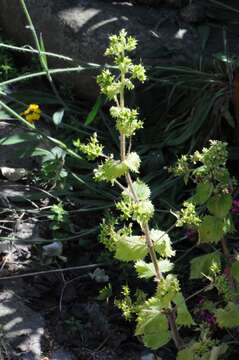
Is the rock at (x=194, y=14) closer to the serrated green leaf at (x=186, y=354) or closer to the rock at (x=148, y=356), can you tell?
the rock at (x=148, y=356)

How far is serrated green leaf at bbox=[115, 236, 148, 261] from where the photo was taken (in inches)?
89.8

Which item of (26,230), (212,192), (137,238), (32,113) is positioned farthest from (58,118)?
(212,192)

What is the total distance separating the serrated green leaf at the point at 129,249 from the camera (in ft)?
7.48

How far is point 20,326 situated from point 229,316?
3.01 ft

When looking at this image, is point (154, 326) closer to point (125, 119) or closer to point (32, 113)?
point (125, 119)

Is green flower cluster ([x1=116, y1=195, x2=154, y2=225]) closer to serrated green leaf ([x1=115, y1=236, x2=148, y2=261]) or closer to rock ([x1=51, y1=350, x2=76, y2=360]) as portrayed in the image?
serrated green leaf ([x1=115, y1=236, x2=148, y2=261])

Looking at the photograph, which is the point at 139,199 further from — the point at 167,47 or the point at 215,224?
the point at 167,47

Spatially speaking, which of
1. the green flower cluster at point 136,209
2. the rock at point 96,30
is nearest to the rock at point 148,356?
the green flower cluster at point 136,209

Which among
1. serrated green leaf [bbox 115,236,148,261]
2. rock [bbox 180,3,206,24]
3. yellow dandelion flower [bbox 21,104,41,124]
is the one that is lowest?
serrated green leaf [bbox 115,236,148,261]

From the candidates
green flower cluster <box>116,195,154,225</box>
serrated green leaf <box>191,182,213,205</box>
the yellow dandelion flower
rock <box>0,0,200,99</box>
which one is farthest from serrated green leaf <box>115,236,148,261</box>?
rock <box>0,0,200,99</box>

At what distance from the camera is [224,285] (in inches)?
93.0

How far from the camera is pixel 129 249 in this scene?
7.51 ft

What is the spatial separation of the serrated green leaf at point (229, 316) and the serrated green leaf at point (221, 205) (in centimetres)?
30

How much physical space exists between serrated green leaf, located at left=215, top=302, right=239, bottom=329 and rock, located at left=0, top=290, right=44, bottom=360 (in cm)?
79
